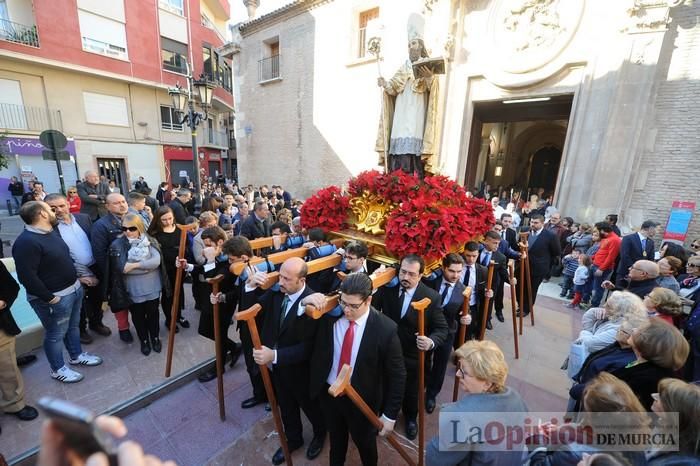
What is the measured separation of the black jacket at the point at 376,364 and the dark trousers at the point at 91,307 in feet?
12.0

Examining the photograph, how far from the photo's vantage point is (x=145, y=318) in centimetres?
390

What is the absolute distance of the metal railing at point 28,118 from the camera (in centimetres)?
1367

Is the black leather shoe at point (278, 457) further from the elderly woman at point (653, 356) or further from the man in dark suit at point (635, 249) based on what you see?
the man in dark suit at point (635, 249)

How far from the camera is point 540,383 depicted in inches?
147

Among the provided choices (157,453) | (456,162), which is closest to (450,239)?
(157,453)

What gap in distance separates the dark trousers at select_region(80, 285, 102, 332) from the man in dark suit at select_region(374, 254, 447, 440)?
396 cm

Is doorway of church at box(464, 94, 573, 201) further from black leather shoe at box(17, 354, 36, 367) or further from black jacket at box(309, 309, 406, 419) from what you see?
black leather shoe at box(17, 354, 36, 367)

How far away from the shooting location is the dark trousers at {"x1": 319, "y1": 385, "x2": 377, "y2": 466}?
2.24m

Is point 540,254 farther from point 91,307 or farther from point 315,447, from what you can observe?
point 91,307

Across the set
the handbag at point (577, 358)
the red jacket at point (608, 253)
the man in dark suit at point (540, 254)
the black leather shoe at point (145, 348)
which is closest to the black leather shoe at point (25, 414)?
the black leather shoe at point (145, 348)

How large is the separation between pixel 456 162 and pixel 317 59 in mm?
7938

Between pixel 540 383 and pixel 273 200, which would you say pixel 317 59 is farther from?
pixel 540 383

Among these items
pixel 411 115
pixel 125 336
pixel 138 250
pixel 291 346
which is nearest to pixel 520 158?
pixel 411 115

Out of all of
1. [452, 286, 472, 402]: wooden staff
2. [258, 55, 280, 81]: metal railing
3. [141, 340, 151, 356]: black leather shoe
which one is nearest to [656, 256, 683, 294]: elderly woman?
[452, 286, 472, 402]: wooden staff
